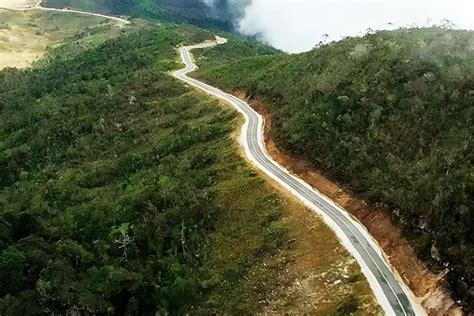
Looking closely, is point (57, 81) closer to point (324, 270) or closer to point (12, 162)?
point (12, 162)

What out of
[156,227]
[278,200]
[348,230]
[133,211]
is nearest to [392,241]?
[348,230]

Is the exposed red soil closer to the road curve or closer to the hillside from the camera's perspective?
the road curve

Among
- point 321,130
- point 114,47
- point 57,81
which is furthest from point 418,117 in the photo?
point 114,47

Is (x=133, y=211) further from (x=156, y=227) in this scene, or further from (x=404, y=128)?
(x=404, y=128)

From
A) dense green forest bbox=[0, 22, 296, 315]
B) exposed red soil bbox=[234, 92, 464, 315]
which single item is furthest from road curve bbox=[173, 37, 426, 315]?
dense green forest bbox=[0, 22, 296, 315]

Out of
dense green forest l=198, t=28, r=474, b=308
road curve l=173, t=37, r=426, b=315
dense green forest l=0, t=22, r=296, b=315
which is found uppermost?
dense green forest l=198, t=28, r=474, b=308

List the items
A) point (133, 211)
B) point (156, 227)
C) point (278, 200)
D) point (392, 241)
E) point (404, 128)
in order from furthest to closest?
1. point (133, 211)
2. point (156, 227)
3. point (404, 128)
4. point (278, 200)
5. point (392, 241)
